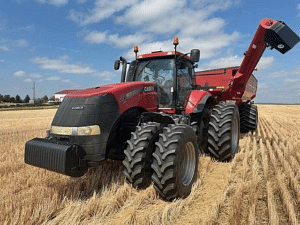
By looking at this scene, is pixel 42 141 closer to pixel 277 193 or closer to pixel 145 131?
pixel 145 131

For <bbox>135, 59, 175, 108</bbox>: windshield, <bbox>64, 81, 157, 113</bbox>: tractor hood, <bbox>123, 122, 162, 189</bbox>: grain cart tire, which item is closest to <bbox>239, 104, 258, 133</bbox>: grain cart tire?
<bbox>135, 59, 175, 108</bbox>: windshield

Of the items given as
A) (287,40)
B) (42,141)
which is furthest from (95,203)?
(287,40)

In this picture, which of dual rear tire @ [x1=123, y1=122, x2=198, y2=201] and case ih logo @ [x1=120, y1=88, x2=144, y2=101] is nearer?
dual rear tire @ [x1=123, y1=122, x2=198, y2=201]

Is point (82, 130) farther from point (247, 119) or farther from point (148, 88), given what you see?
point (247, 119)

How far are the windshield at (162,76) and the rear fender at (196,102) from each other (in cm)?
50

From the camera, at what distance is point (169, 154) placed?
3.05 m

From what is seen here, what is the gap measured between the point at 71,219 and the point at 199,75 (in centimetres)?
785

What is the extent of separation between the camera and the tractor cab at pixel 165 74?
453 centimetres

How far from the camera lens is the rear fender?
15.5ft

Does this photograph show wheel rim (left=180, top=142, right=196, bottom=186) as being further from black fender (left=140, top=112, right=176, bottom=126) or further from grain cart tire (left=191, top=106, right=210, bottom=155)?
grain cart tire (left=191, top=106, right=210, bottom=155)

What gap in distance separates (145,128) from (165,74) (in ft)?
5.71

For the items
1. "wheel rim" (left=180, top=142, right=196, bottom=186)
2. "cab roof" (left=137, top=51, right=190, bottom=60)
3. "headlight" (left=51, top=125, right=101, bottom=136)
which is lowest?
"wheel rim" (left=180, top=142, right=196, bottom=186)

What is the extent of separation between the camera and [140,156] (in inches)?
120

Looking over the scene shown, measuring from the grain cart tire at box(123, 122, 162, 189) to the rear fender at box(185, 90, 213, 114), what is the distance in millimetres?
1708
